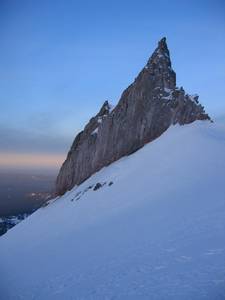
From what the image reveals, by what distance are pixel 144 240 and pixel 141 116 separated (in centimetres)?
3198

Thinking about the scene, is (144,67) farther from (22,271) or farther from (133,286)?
(133,286)

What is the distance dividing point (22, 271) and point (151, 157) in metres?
19.0

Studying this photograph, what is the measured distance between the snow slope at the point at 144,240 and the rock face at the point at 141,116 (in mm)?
7592

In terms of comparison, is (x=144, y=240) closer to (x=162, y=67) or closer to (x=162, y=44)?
(x=162, y=67)

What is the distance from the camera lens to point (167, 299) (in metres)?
11.4

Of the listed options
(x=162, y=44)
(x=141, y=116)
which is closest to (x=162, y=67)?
(x=162, y=44)

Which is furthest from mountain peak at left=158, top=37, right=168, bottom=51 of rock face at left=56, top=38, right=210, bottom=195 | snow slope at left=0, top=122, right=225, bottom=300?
snow slope at left=0, top=122, right=225, bottom=300

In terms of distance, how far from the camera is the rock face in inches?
1773

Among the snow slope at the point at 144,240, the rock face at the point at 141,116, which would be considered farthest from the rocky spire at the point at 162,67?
the snow slope at the point at 144,240

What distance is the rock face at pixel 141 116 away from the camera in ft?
148

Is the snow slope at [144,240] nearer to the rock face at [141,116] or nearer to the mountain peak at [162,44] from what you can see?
the rock face at [141,116]

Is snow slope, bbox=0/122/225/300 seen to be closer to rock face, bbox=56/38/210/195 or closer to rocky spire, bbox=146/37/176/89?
rock face, bbox=56/38/210/195

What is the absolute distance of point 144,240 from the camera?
58.9 feet

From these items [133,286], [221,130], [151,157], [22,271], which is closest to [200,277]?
[133,286]
